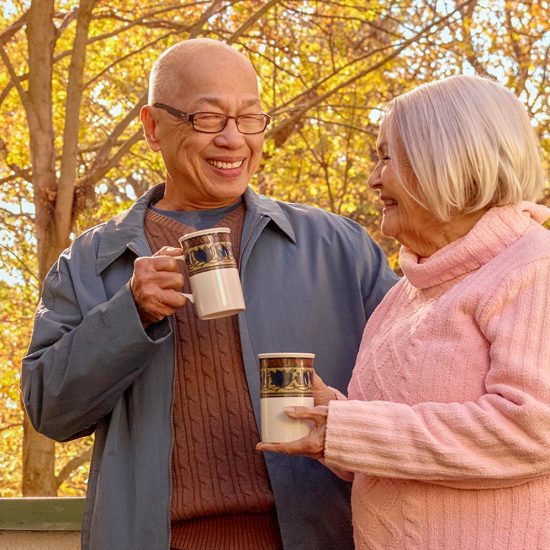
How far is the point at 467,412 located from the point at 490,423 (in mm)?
59

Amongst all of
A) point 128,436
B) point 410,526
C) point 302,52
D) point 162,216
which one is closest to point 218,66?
point 162,216

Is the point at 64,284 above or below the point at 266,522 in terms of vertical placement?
above

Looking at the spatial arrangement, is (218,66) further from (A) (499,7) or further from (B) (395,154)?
(A) (499,7)

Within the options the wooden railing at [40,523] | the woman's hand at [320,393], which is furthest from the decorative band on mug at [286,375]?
the wooden railing at [40,523]

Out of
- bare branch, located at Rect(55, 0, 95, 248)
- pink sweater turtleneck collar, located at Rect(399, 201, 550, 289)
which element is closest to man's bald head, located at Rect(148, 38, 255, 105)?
pink sweater turtleneck collar, located at Rect(399, 201, 550, 289)

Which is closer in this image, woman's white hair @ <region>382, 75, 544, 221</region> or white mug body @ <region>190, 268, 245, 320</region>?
woman's white hair @ <region>382, 75, 544, 221</region>

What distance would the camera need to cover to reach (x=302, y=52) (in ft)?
37.0

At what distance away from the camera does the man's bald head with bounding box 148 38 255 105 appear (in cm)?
333

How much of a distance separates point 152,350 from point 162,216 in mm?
586

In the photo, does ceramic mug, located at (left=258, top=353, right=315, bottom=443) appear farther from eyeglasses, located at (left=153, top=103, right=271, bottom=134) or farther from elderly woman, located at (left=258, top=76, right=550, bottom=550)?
eyeglasses, located at (left=153, top=103, right=271, bottom=134)

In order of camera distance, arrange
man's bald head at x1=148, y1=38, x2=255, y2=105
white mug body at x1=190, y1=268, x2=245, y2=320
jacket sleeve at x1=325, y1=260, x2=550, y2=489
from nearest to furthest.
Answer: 1. jacket sleeve at x1=325, y1=260, x2=550, y2=489
2. white mug body at x1=190, y1=268, x2=245, y2=320
3. man's bald head at x1=148, y1=38, x2=255, y2=105

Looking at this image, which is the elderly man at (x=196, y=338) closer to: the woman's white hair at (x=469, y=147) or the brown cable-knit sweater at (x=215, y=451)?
the brown cable-knit sweater at (x=215, y=451)

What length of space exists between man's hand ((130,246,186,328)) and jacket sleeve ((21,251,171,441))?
0.18 ft

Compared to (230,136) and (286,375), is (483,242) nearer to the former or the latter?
(286,375)
